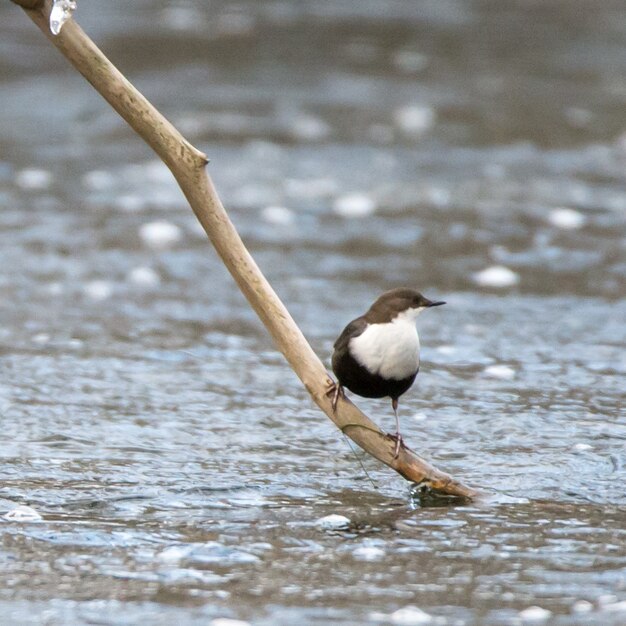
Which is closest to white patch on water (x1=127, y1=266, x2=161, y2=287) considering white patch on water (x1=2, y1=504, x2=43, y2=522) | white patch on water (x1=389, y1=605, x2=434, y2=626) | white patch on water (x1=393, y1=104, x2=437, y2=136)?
white patch on water (x1=2, y1=504, x2=43, y2=522)

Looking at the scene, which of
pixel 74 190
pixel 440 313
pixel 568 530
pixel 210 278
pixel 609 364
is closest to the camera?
pixel 568 530

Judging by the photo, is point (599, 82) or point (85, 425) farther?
point (599, 82)

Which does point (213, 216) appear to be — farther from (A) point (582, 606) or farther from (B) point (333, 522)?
(A) point (582, 606)

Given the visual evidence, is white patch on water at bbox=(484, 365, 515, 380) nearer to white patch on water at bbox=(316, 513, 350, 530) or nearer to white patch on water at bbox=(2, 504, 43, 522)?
white patch on water at bbox=(316, 513, 350, 530)

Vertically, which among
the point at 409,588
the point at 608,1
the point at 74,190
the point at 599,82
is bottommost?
the point at 409,588

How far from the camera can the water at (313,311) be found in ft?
11.1

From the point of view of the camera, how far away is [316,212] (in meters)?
7.93

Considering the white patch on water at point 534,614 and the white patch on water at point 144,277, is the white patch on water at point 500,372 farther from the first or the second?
the white patch on water at point 534,614

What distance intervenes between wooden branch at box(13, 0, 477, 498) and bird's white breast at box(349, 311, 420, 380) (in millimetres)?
127

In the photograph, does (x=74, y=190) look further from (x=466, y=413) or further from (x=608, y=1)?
(x=608, y=1)

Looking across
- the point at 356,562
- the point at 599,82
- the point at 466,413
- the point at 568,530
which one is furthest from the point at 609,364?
the point at 599,82

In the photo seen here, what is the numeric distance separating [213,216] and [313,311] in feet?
8.40

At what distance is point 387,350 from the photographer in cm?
380

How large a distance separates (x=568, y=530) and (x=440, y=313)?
2.75 m
